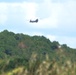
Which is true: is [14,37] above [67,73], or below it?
above

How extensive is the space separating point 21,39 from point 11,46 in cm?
1397

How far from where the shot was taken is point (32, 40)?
14675cm

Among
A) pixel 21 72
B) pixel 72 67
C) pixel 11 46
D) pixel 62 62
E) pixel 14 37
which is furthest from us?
pixel 14 37

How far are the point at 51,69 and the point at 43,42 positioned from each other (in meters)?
134

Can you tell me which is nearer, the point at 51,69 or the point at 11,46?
the point at 51,69

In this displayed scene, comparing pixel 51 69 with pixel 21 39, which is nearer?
pixel 51 69

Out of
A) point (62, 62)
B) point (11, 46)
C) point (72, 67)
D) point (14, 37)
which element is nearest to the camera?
point (72, 67)

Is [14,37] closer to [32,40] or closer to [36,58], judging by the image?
[32,40]

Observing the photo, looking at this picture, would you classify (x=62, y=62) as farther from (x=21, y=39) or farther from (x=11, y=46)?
(x=21, y=39)

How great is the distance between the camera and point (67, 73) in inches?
385

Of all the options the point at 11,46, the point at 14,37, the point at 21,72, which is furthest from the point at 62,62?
the point at 14,37

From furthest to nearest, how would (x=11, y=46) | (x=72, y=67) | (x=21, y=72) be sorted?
(x=11, y=46) → (x=72, y=67) → (x=21, y=72)

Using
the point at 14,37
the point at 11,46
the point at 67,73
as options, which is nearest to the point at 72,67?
the point at 67,73

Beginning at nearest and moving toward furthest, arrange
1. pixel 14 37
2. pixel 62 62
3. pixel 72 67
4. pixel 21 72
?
pixel 21 72, pixel 72 67, pixel 62 62, pixel 14 37
